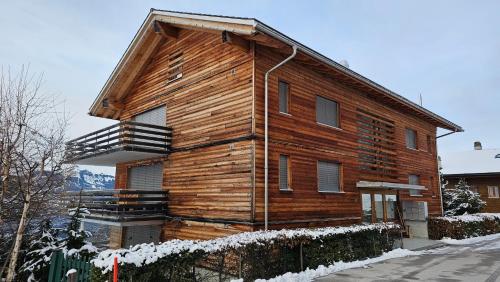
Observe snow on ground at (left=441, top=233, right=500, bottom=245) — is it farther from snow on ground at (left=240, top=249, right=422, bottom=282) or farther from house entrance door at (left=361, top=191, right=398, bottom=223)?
snow on ground at (left=240, top=249, right=422, bottom=282)

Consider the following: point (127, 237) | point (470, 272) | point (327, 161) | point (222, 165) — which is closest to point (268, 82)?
point (222, 165)

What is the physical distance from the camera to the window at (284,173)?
13023 millimetres

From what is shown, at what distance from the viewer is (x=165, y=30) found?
16078 mm

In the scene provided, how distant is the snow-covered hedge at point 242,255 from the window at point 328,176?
2.54 meters

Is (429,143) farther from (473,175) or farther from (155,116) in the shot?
(155,116)

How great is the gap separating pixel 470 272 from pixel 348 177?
6.22 metres

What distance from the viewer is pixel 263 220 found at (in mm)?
11836

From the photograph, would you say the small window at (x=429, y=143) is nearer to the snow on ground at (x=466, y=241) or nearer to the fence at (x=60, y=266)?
the snow on ground at (x=466, y=241)

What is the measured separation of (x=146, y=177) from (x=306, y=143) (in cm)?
796

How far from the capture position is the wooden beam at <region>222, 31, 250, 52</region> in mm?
12461

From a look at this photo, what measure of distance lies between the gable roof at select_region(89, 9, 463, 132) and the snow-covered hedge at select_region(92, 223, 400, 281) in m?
6.27

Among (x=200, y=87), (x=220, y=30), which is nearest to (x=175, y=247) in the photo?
(x=220, y=30)

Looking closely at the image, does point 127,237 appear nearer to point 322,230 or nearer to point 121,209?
point 121,209

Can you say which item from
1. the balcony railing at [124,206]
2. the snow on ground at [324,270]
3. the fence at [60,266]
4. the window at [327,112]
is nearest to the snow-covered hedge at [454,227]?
the snow on ground at [324,270]
